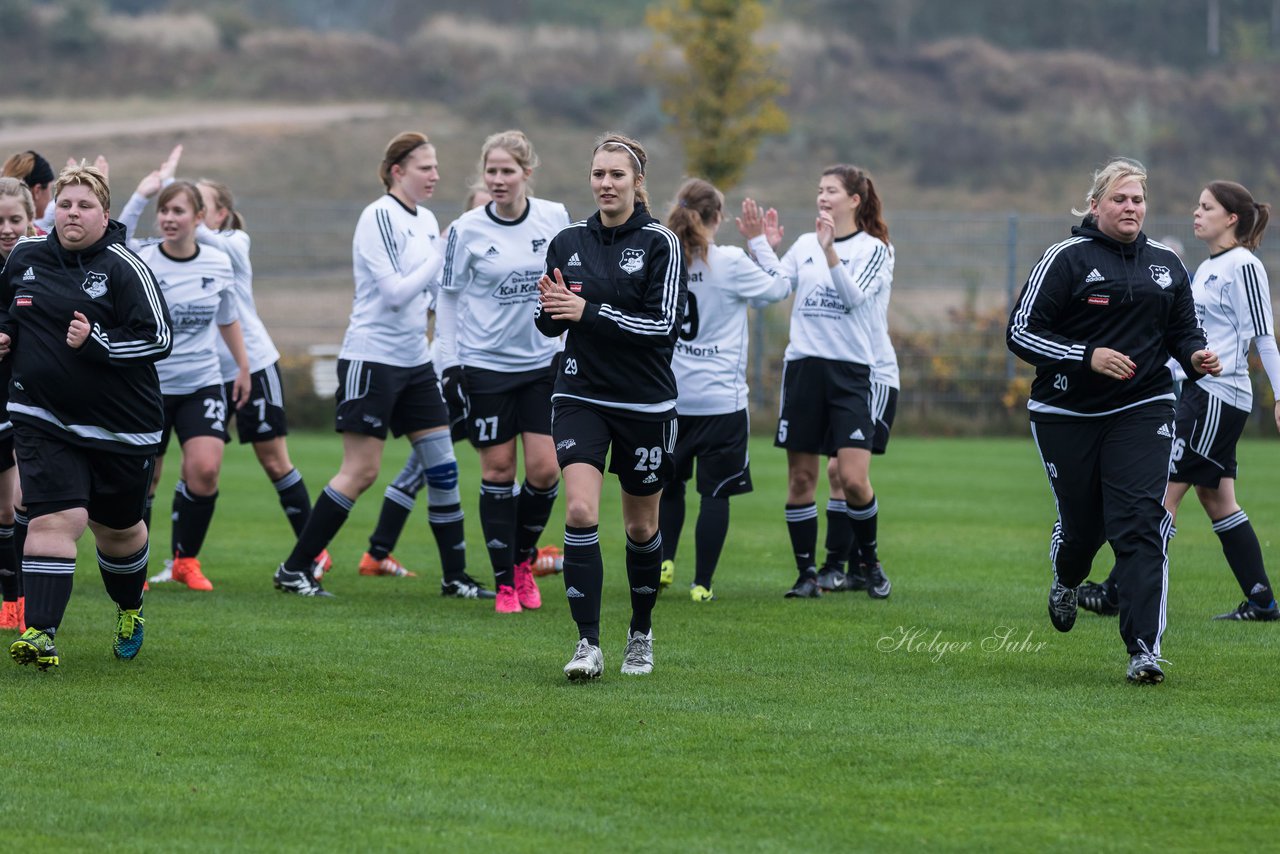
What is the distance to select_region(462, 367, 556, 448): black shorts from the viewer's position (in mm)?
8781

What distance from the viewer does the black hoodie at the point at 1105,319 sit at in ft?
22.4

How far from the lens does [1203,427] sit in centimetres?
858

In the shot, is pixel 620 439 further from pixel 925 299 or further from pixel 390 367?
pixel 925 299

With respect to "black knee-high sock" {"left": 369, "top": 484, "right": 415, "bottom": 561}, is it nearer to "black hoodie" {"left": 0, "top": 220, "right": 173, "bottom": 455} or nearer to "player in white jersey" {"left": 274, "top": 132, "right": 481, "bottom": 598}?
"player in white jersey" {"left": 274, "top": 132, "right": 481, "bottom": 598}

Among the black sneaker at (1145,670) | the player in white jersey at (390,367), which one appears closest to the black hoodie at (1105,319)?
the black sneaker at (1145,670)

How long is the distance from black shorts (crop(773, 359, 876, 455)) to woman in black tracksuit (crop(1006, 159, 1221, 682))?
235 cm

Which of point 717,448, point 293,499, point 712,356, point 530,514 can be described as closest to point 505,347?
point 530,514

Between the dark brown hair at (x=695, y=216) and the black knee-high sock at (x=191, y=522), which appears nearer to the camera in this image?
the dark brown hair at (x=695, y=216)

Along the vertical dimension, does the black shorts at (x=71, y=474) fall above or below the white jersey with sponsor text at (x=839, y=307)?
below

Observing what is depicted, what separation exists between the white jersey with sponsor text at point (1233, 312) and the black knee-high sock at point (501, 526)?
356 cm

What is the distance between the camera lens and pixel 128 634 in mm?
7227

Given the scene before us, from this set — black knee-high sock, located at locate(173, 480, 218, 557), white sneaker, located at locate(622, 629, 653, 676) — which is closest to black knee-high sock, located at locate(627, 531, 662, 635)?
white sneaker, located at locate(622, 629, 653, 676)

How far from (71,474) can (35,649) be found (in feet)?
Answer: 2.27

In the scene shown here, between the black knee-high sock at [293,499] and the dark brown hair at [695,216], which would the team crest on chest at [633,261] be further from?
the black knee-high sock at [293,499]
